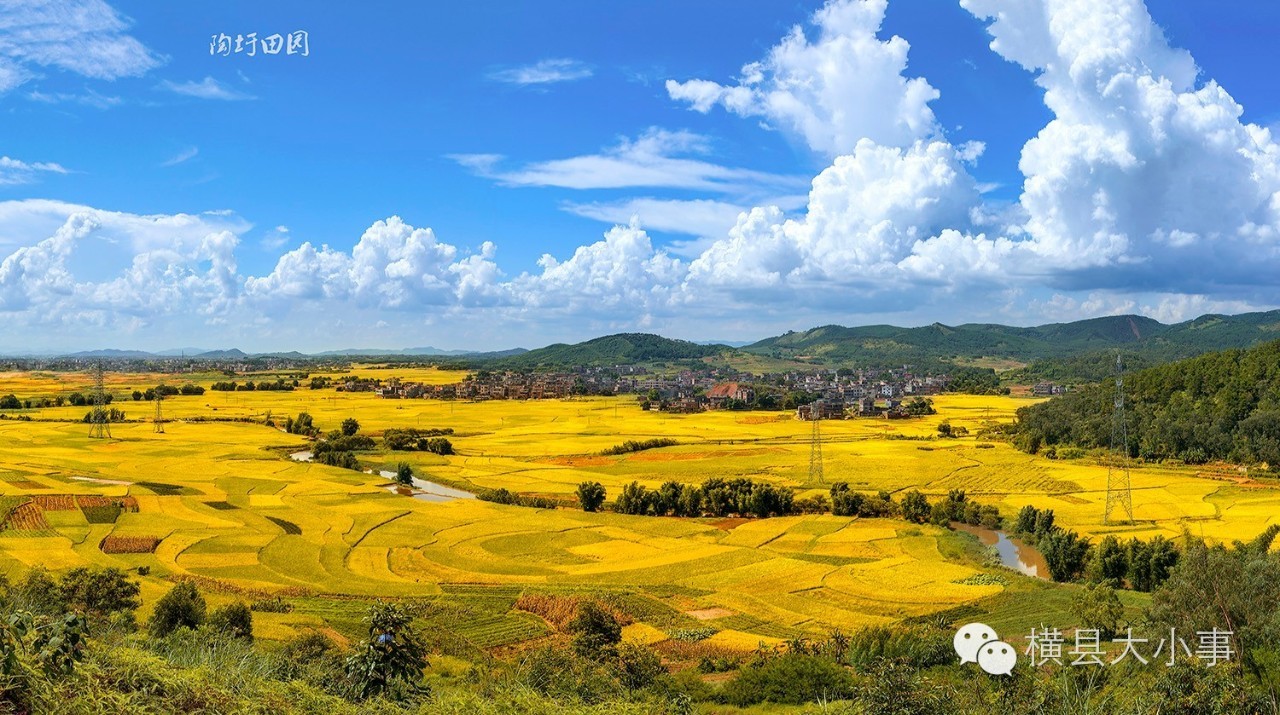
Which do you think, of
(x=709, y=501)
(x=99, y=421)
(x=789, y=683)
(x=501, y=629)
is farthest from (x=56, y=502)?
(x=789, y=683)

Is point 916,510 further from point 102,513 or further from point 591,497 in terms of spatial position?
point 102,513

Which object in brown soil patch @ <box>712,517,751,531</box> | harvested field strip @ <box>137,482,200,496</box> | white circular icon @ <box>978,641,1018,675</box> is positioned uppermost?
white circular icon @ <box>978,641,1018,675</box>

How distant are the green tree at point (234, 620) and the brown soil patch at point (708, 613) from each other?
18.9 m

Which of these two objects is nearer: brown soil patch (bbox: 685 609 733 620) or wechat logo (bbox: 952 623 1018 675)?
wechat logo (bbox: 952 623 1018 675)

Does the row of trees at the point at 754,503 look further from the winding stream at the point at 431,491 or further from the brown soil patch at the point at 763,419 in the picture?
the brown soil patch at the point at 763,419

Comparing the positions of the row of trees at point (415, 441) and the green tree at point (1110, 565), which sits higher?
the row of trees at point (415, 441)

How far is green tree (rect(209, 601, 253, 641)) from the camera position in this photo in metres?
29.9

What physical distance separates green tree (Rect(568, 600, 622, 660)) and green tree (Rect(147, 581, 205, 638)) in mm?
14401

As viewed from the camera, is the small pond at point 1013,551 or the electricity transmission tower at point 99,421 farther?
the electricity transmission tower at point 99,421

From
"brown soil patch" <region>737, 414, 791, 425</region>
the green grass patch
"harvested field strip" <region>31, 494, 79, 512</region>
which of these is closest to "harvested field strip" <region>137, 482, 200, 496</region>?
"harvested field strip" <region>31, 494, 79, 512</region>

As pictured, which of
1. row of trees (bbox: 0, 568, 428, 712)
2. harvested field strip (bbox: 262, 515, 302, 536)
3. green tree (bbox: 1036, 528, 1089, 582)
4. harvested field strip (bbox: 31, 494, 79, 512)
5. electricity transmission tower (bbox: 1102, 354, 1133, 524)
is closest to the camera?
row of trees (bbox: 0, 568, 428, 712)

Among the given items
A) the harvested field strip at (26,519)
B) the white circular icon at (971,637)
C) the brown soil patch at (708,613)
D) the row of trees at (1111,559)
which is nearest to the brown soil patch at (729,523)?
the brown soil patch at (708,613)

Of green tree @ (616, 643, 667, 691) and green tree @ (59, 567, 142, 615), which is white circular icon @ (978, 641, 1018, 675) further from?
green tree @ (59, 567, 142, 615)

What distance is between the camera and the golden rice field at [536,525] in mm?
41125
